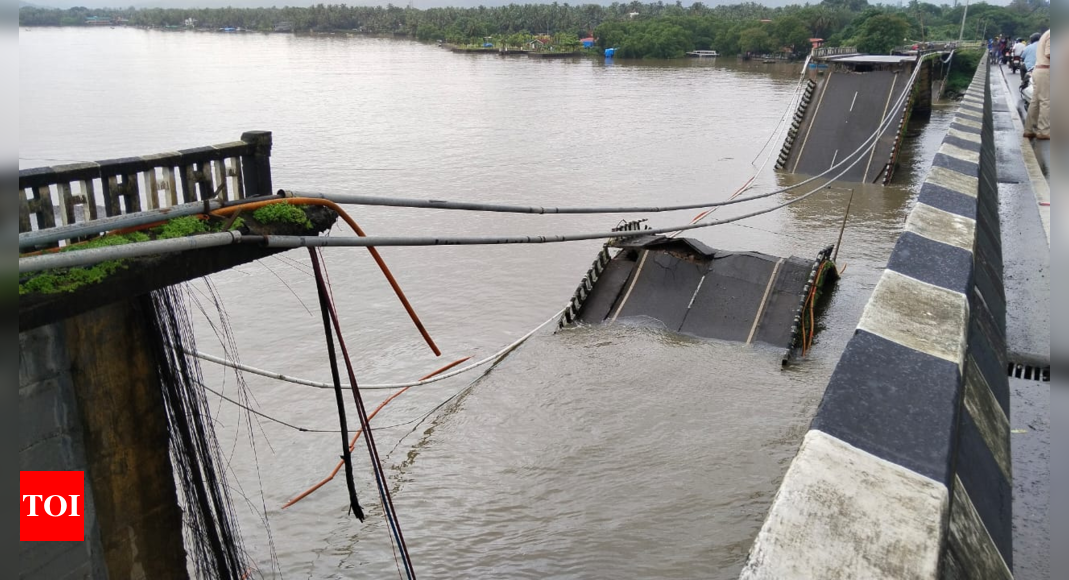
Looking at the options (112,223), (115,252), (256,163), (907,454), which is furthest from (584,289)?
(907,454)

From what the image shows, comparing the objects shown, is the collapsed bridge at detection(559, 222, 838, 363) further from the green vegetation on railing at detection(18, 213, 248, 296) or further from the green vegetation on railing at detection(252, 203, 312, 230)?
the green vegetation on railing at detection(18, 213, 248, 296)

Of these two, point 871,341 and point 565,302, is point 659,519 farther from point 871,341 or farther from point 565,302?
point 565,302

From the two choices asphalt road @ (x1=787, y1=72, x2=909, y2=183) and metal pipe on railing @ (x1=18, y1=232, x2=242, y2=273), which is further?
asphalt road @ (x1=787, y1=72, x2=909, y2=183)

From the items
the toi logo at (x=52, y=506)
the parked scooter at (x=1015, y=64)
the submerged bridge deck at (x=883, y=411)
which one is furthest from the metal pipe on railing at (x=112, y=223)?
the parked scooter at (x=1015, y=64)

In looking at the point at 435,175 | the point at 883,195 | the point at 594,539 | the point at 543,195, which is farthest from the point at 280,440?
the point at 883,195

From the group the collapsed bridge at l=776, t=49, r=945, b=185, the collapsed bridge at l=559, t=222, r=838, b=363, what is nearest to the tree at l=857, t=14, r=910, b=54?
the collapsed bridge at l=776, t=49, r=945, b=185

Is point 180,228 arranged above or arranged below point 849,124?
above

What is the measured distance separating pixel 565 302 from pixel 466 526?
675 centimetres

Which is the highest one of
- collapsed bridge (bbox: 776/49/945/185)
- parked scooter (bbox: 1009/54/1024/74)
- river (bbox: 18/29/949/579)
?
parked scooter (bbox: 1009/54/1024/74)

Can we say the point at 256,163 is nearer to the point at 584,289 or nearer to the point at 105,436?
the point at 105,436

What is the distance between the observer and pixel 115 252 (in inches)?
139

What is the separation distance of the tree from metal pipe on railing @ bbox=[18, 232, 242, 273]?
216 feet

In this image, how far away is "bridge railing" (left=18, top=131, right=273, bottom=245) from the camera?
446cm

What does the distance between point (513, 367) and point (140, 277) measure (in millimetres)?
7883
